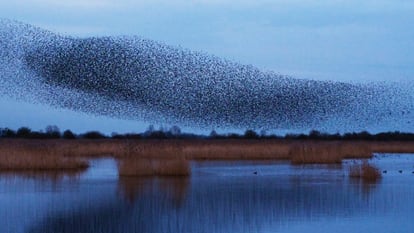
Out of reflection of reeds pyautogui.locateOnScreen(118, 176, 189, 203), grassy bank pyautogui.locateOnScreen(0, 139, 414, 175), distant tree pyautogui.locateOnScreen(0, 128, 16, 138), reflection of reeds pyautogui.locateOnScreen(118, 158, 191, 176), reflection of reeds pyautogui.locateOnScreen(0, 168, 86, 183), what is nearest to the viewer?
reflection of reeds pyautogui.locateOnScreen(118, 176, 189, 203)

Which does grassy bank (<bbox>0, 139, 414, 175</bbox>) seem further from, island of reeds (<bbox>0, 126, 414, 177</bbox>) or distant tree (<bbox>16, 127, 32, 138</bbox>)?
distant tree (<bbox>16, 127, 32, 138</bbox>)

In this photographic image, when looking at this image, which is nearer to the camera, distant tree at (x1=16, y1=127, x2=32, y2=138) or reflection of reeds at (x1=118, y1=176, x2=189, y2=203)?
reflection of reeds at (x1=118, y1=176, x2=189, y2=203)

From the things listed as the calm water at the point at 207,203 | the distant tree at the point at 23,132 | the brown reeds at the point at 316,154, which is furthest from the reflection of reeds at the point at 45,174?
the distant tree at the point at 23,132

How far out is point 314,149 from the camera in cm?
2739

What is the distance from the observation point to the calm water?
1236 centimetres

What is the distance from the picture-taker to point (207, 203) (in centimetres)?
1523

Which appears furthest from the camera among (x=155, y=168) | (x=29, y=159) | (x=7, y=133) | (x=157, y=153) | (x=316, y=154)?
(x=7, y=133)

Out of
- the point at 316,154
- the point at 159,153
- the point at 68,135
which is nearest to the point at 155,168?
the point at 159,153

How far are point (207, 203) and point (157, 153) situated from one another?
652cm

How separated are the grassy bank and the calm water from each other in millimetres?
783

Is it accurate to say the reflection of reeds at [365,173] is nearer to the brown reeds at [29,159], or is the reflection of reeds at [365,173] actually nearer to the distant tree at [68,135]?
the brown reeds at [29,159]

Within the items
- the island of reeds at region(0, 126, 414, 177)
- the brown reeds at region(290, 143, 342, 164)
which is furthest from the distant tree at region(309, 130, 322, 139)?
the brown reeds at region(290, 143, 342, 164)

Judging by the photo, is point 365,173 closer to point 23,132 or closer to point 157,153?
point 157,153

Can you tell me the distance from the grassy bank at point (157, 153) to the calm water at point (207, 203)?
783mm
